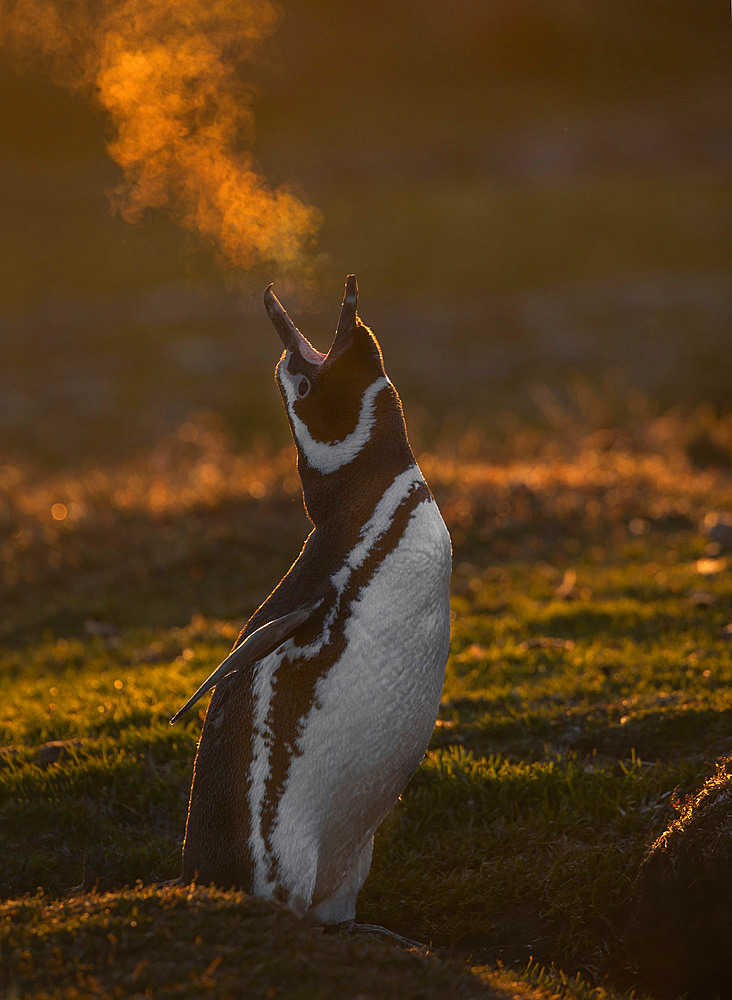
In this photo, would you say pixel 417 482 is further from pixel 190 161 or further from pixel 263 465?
pixel 263 465

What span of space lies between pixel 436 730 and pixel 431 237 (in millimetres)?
42819

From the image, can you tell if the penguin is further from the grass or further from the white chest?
the grass

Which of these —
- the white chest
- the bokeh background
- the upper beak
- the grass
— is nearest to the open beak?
the upper beak

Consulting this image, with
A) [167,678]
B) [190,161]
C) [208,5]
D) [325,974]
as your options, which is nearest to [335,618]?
[325,974]

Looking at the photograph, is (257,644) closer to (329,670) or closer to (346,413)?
(329,670)

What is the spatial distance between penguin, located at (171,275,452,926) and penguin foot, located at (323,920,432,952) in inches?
1.5

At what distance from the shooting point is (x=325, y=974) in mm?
3578

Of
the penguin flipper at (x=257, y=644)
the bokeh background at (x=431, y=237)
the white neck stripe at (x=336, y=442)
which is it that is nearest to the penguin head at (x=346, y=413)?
the white neck stripe at (x=336, y=442)

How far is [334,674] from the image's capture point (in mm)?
4469

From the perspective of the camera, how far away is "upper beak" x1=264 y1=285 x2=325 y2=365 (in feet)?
16.2

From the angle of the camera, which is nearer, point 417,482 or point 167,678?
point 417,482

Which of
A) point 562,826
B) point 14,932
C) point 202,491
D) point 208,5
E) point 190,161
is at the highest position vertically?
point 208,5

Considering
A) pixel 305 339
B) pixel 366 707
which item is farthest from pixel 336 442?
pixel 366 707

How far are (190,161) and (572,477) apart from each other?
21.3 feet
